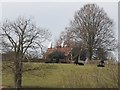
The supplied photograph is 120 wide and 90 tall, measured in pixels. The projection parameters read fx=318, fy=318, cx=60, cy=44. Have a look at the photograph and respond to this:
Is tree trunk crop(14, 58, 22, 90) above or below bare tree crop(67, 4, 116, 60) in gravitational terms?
below

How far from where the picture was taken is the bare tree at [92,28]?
3634cm

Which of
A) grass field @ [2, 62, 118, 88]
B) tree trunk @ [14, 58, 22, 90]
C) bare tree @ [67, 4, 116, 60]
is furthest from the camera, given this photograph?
bare tree @ [67, 4, 116, 60]

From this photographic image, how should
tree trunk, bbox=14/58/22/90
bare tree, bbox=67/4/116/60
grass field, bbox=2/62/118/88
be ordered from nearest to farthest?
grass field, bbox=2/62/118/88, tree trunk, bbox=14/58/22/90, bare tree, bbox=67/4/116/60

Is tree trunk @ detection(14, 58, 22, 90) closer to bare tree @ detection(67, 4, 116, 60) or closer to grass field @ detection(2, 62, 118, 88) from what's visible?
grass field @ detection(2, 62, 118, 88)

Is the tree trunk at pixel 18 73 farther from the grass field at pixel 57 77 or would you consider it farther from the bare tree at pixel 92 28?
the bare tree at pixel 92 28

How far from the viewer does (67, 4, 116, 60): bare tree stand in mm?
36344

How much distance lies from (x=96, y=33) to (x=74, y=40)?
9.45 ft

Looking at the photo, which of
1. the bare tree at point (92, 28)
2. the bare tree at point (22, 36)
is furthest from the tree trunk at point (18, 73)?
the bare tree at point (92, 28)

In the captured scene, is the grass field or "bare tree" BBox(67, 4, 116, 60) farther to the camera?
"bare tree" BBox(67, 4, 116, 60)

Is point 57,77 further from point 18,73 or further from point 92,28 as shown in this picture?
point 92,28

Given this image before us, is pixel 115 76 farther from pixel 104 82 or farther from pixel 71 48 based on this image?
pixel 71 48

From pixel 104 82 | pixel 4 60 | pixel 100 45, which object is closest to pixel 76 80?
pixel 104 82

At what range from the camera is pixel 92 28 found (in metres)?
37.6

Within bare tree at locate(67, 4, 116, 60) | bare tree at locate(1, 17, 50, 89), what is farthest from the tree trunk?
bare tree at locate(67, 4, 116, 60)
